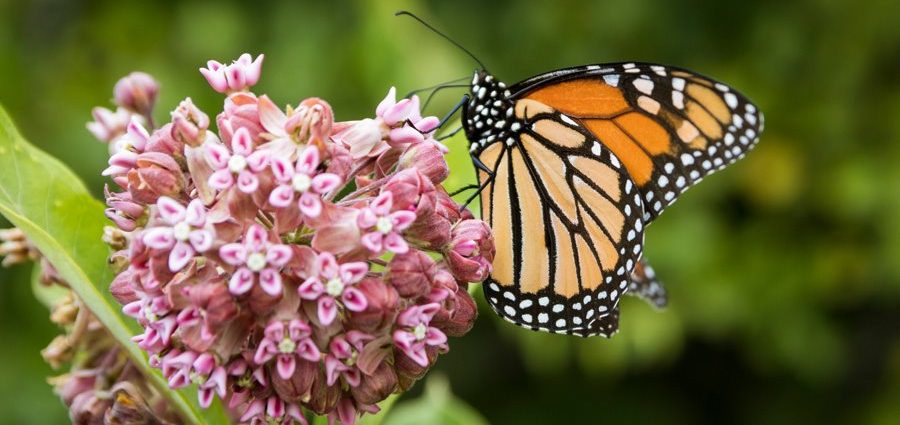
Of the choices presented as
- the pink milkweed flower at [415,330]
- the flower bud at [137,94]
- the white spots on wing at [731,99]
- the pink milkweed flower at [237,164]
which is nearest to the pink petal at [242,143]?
the pink milkweed flower at [237,164]

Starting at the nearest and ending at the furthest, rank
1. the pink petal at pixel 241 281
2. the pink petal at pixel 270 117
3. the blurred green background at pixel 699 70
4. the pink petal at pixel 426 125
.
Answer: the pink petal at pixel 241 281
the pink petal at pixel 270 117
the pink petal at pixel 426 125
the blurred green background at pixel 699 70

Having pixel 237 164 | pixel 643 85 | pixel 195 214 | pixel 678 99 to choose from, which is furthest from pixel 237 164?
pixel 678 99

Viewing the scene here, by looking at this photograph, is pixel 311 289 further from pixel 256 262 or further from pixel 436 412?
pixel 436 412

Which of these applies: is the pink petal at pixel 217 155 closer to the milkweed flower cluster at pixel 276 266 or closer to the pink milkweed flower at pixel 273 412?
the milkweed flower cluster at pixel 276 266

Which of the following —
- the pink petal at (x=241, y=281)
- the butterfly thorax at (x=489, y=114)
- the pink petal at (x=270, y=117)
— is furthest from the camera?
the butterfly thorax at (x=489, y=114)

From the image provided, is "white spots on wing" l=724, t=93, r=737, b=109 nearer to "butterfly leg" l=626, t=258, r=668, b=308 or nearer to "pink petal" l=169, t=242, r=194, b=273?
"butterfly leg" l=626, t=258, r=668, b=308

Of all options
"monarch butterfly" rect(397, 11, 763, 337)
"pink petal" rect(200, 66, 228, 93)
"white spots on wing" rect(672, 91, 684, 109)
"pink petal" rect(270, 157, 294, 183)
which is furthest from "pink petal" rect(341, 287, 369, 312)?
"white spots on wing" rect(672, 91, 684, 109)
